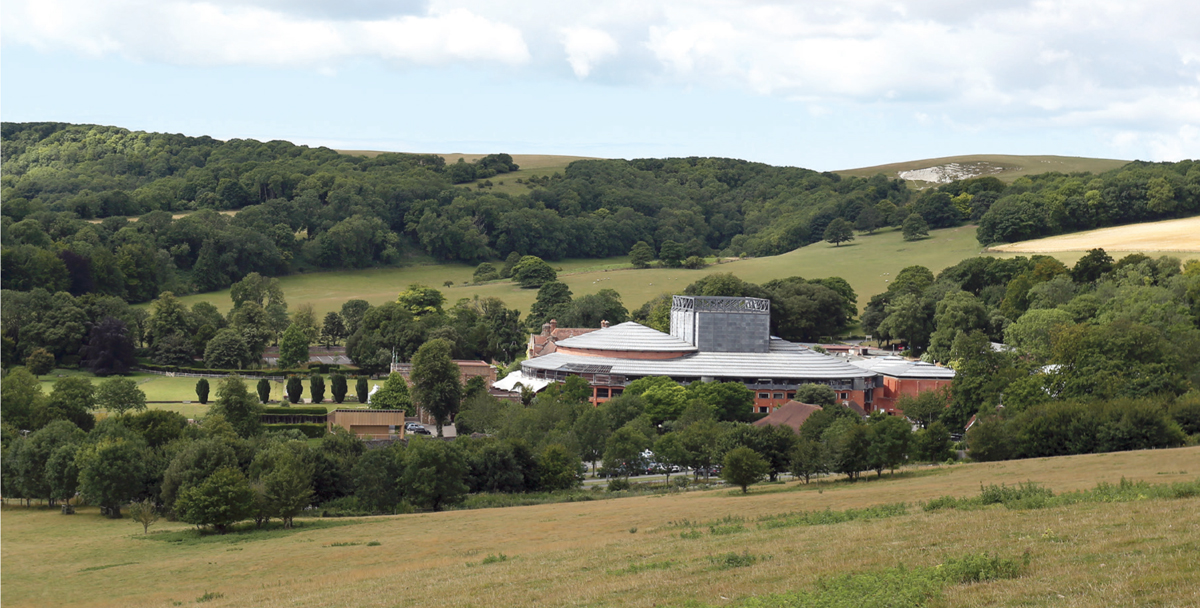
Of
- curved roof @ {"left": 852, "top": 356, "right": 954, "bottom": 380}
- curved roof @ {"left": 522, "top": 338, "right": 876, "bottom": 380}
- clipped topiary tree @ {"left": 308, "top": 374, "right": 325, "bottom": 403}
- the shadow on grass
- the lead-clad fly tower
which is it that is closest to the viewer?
the shadow on grass

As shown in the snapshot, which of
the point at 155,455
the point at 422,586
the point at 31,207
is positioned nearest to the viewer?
the point at 422,586

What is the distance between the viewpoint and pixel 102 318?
103 meters

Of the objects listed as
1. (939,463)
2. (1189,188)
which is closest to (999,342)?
(939,463)

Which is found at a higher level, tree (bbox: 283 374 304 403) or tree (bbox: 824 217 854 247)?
tree (bbox: 824 217 854 247)

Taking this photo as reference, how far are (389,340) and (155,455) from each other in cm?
4954

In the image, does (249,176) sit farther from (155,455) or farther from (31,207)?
(155,455)

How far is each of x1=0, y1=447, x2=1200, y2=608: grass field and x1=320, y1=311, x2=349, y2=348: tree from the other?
61.6 m

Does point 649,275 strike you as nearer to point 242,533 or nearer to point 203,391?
point 203,391

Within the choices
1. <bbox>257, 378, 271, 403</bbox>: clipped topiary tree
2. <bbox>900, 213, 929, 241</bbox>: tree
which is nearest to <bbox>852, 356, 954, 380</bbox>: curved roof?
<bbox>257, 378, 271, 403</bbox>: clipped topiary tree

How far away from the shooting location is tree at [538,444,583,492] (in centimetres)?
5606

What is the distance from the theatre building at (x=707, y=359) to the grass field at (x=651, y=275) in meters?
32.6

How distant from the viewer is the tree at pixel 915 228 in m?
155

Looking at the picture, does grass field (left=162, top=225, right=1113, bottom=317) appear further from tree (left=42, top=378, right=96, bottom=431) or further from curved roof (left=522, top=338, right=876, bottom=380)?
tree (left=42, top=378, right=96, bottom=431)

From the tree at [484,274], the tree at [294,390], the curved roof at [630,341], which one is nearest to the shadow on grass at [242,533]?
the tree at [294,390]
